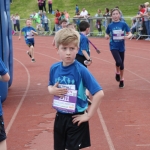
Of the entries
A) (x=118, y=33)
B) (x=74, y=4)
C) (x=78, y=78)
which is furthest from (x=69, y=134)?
(x=74, y=4)

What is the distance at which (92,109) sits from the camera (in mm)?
3738

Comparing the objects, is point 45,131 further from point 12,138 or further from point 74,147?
point 74,147

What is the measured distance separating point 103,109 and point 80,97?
3.63 meters

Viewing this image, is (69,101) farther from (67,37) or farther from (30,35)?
(30,35)

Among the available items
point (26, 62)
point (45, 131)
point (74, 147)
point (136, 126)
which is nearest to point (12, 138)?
point (45, 131)

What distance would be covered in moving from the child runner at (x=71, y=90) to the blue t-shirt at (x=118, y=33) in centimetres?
561

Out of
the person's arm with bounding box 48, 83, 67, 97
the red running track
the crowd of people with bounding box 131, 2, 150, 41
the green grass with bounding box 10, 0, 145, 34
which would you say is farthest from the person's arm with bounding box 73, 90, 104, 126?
the green grass with bounding box 10, 0, 145, 34

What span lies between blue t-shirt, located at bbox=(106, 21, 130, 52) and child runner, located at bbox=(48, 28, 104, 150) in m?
5.61

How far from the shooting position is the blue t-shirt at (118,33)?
943 cm

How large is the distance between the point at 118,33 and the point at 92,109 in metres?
5.89

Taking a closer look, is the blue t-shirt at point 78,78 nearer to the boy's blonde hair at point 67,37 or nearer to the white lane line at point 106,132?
the boy's blonde hair at point 67,37

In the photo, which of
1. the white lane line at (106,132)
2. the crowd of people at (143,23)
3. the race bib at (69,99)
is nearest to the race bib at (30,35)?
the crowd of people at (143,23)

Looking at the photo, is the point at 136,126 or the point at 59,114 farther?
the point at 136,126

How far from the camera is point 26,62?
51.0 ft
